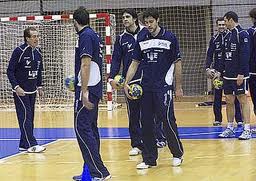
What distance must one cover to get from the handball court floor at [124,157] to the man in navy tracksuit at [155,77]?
0.33 metres

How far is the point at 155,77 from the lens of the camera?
7145 millimetres

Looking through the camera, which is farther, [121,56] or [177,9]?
[177,9]

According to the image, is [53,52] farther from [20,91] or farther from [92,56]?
Answer: [92,56]

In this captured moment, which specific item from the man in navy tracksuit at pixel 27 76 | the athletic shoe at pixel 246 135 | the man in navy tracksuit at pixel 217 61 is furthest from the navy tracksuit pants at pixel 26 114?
the man in navy tracksuit at pixel 217 61

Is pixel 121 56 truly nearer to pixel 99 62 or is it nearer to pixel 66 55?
pixel 99 62

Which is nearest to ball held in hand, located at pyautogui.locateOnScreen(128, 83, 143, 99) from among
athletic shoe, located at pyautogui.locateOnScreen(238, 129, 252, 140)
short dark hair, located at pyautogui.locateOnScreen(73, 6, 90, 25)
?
short dark hair, located at pyautogui.locateOnScreen(73, 6, 90, 25)

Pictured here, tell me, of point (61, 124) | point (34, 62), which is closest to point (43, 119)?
point (61, 124)

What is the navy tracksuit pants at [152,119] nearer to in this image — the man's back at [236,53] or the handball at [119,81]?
the handball at [119,81]

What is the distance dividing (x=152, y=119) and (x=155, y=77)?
54 cm

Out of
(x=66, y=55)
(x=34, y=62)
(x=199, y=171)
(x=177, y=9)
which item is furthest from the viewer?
(x=177, y=9)

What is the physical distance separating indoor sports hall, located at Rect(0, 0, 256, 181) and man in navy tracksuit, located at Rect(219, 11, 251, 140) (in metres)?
0.70

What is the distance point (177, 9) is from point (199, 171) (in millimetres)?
12121

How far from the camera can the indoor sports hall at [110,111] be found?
7251mm

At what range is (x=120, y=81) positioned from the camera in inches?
308
